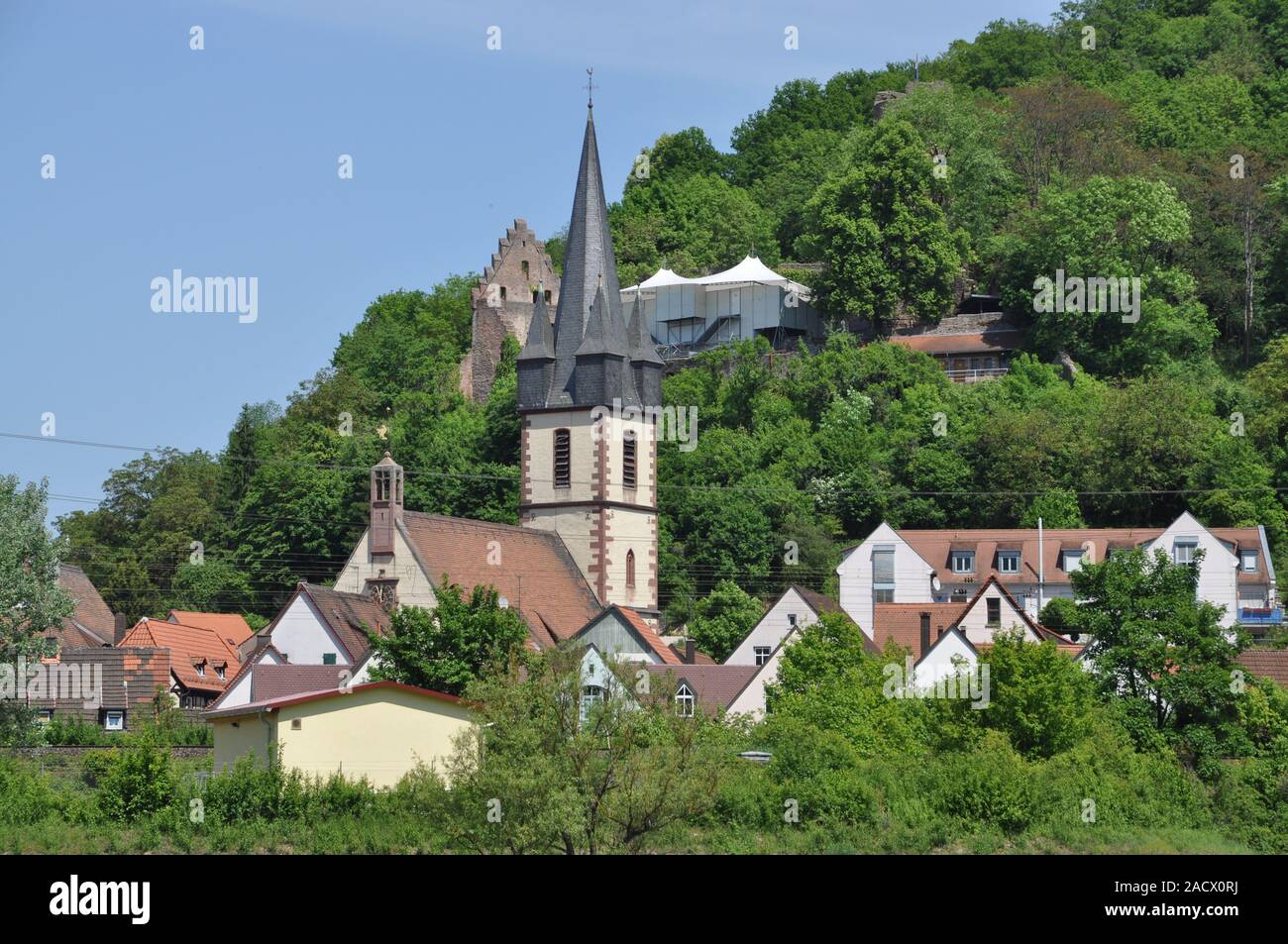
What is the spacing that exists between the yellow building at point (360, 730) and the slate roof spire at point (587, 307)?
25.1 meters

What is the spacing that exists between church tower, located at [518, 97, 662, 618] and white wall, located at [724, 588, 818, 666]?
423 centimetres

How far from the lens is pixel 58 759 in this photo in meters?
49.2

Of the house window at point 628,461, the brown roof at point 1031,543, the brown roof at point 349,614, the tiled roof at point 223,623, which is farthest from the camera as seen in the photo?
the tiled roof at point 223,623

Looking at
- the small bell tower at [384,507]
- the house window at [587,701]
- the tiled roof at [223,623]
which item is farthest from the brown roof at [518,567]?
the house window at [587,701]

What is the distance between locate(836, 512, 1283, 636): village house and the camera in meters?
70.8

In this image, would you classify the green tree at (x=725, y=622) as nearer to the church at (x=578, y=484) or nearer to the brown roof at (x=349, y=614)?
the church at (x=578, y=484)

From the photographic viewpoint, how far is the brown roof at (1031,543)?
7119cm

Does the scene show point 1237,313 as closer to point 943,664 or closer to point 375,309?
point 943,664

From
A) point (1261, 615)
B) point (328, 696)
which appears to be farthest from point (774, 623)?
point (328, 696)

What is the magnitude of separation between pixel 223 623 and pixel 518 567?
17699mm

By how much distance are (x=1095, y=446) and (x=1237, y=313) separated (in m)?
19.7
